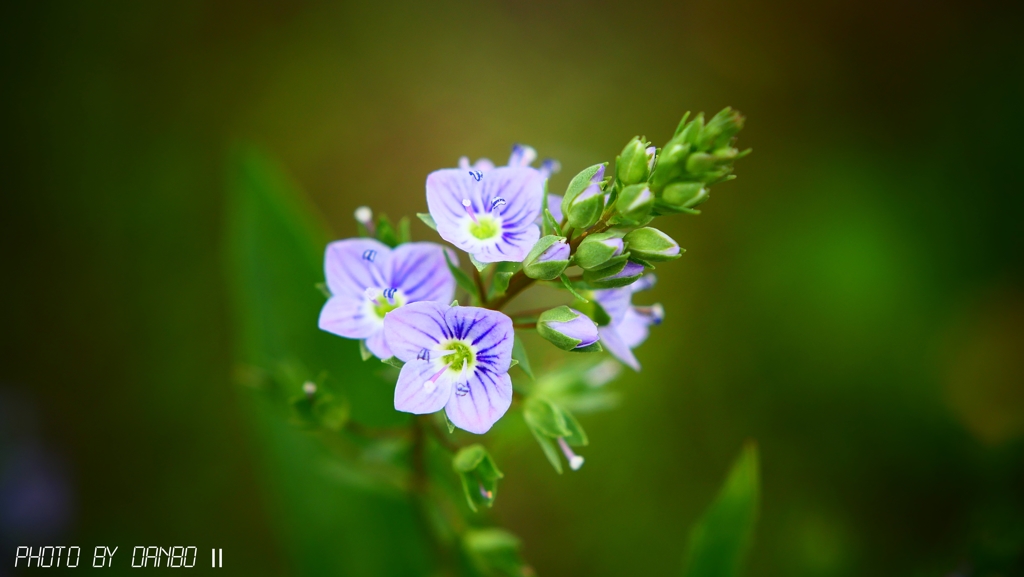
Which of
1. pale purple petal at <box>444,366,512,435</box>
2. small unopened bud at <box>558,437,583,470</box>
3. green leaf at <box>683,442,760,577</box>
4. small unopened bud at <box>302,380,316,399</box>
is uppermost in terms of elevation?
small unopened bud at <box>302,380,316,399</box>

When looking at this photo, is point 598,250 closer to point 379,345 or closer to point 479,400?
point 479,400

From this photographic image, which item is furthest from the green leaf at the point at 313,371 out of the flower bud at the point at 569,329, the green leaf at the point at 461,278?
the flower bud at the point at 569,329

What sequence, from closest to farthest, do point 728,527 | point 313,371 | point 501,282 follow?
point 501,282
point 728,527
point 313,371

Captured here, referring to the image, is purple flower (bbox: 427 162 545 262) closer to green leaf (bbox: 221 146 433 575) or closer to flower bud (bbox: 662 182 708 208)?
flower bud (bbox: 662 182 708 208)

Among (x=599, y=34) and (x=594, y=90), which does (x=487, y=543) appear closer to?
(x=594, y=90)

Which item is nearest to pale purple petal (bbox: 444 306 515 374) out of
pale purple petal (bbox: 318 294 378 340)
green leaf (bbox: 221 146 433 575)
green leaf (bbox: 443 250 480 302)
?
green leaf (bbox: 443 250 480 302)

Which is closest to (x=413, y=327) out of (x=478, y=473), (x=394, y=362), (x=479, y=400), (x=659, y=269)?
(x=394, y=362)

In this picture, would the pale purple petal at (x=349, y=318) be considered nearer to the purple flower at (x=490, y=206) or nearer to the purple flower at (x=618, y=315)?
the purple flower at (x=490, y=206)
